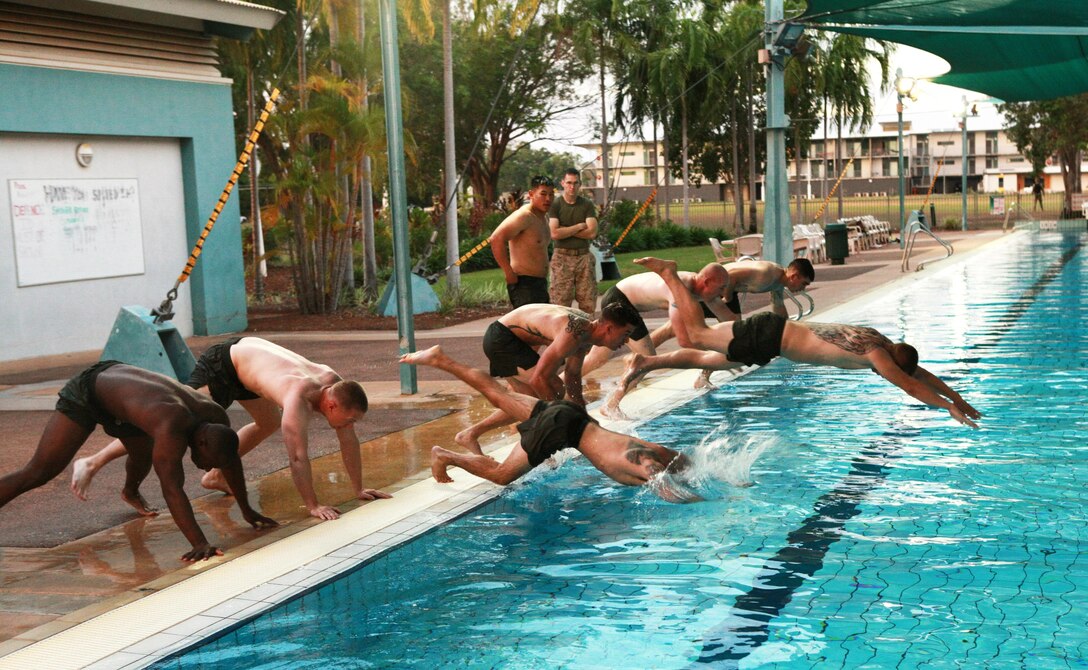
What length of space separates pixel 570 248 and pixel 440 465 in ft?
15.6

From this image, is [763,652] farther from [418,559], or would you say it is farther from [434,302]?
[434,302]

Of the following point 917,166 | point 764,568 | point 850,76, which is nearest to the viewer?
point 764,568

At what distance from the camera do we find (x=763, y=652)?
4.52 metres

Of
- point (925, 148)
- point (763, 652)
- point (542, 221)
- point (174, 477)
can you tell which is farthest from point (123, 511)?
point (925, 148)

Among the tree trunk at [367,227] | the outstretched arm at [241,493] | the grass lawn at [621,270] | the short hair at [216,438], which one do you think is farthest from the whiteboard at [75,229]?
the short hair at [216,438]

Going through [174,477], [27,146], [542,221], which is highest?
[27,146]

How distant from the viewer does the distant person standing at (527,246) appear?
32.0 feet

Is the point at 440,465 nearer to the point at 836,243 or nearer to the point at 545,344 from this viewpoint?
the point at 545,344

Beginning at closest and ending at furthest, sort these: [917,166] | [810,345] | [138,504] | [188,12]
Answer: [138,504], [810,345], [188,12], [917,166]

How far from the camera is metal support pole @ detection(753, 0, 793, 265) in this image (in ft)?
Answer: 53.1

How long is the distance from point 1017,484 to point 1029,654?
8.82ft

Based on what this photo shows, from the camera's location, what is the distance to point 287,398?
603 centimetres

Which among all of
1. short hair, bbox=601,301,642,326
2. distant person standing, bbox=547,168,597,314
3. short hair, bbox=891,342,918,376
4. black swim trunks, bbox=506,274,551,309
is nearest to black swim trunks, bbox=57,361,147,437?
short hair, bbox=601,301,642,326

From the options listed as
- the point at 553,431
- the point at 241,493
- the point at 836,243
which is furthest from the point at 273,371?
the point at 836,243
